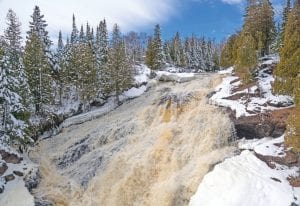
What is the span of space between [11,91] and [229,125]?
17.2 meters

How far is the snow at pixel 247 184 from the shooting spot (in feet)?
78.8

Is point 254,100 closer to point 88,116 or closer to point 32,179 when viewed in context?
point 32,179

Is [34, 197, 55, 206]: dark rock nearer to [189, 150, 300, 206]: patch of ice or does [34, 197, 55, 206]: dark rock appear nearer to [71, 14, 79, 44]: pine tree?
[189, 150, 300, 206]: patch of ice

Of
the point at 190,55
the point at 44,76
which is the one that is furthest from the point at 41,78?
the point at 190,55

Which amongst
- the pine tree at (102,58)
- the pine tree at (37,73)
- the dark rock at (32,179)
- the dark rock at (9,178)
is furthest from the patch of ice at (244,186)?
the pine tree at (102,58)

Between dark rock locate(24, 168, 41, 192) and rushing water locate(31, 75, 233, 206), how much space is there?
1.55 ft

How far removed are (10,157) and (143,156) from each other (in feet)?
37.0

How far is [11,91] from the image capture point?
34188mm

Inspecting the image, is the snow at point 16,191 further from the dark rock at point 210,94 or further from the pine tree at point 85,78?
the pine tree at point 85,78

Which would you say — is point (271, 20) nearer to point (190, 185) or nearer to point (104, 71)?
point (104, 71)

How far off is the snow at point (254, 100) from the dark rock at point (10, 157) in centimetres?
1682

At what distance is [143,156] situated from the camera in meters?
31.4

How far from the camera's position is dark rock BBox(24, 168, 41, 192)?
31312mm

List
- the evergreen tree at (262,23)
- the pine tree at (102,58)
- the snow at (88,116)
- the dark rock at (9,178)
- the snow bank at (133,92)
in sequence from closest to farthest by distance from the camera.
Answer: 1. the dark rock at (9,178)
2. the snow at (88,116)
3. the evergreen tree at (262,23)
4. the pine tree at (102,58)
5. the snow bank at (133,92)
